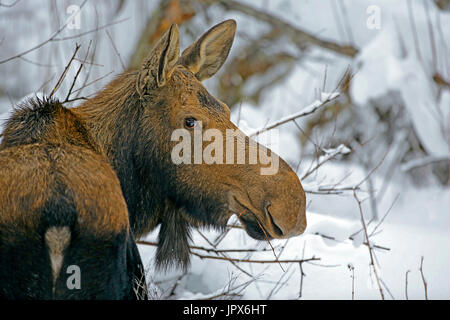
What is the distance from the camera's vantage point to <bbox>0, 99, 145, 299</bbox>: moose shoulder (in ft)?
6.86

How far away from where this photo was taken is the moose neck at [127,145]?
282 centimetres

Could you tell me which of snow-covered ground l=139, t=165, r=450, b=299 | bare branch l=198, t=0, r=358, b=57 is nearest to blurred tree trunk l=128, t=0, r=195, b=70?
bare branch l=198, t=0, r=358, b=57

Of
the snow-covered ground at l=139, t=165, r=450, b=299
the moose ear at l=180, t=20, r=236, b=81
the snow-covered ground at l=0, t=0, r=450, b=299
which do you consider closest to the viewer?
the moose ear at l=180, t=20, r=236, b=81

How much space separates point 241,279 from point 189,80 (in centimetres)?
140

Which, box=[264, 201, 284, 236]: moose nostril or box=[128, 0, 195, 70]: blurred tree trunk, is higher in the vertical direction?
box=[128, 0, 195, 70]: blurred tree trunk

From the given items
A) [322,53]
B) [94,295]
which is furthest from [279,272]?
[322,53]

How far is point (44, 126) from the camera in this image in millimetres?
2604

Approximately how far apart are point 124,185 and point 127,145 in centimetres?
19

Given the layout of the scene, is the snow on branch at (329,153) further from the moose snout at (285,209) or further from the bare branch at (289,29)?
the bare branch at (289,29)

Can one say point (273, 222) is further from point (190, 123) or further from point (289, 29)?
point (289, 29)

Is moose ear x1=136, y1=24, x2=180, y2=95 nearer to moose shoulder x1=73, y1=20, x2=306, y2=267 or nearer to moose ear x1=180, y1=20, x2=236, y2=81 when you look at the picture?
moose shoulder x1=73, y1=20, x2=306, y2=267

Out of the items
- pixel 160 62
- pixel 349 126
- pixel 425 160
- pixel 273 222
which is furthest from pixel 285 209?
pixel 349 126

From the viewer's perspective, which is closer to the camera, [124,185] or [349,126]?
[124,185]

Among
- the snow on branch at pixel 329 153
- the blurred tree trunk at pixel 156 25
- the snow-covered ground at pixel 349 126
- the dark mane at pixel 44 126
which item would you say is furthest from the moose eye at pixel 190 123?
the blurred tree trunk at pixel 156 25
